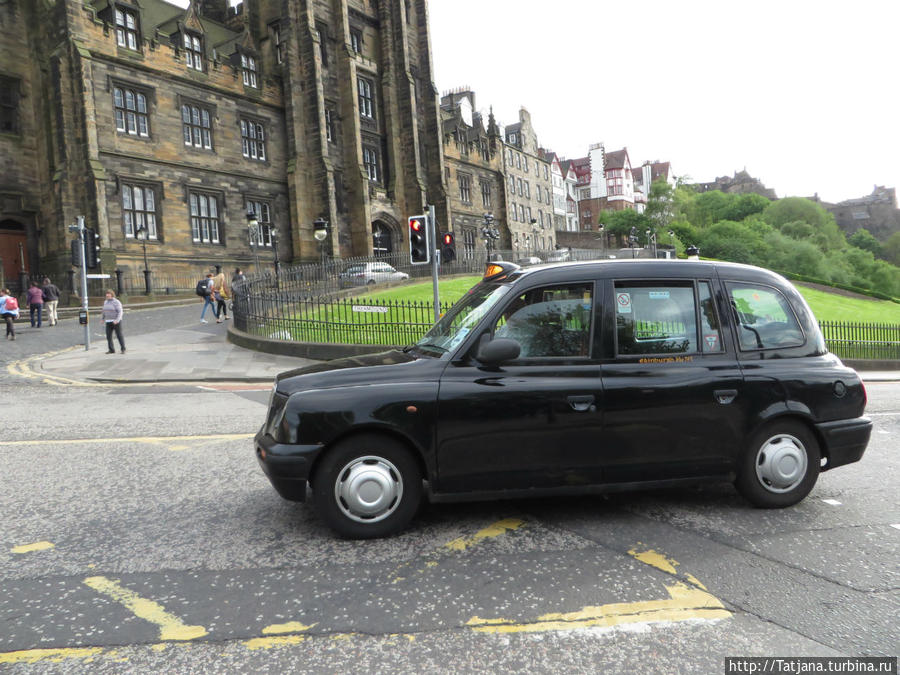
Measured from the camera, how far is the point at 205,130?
111 feet

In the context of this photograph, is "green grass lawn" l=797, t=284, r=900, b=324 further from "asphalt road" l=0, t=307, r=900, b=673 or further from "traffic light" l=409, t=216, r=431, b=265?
"asphalt road" l=0, t=307, r=900, b=673

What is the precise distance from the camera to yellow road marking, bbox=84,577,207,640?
8.74 ft

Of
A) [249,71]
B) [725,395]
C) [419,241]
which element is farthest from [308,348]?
[249,71]

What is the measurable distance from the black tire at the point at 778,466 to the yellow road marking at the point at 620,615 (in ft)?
4.90

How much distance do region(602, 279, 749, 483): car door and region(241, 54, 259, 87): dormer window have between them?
3778 centimetres

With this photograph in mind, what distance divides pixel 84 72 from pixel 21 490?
29.6 m

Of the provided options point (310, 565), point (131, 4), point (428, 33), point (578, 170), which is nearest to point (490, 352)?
point (310, 565)

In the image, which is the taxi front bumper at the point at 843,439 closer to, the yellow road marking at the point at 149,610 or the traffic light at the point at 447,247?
the yellow road marking at the point at 149,610

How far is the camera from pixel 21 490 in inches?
189

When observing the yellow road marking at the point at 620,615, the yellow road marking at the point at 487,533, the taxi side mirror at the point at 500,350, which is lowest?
the yellow road marking at the point at 620,615

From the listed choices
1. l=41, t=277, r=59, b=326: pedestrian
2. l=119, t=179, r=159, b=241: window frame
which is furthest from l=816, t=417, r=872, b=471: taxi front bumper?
l=119, t=179, r=159, b=241: window frame

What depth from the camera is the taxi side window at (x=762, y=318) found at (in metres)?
4.35

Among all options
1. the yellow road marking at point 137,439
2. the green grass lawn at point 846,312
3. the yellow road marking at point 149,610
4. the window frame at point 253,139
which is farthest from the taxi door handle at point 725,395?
the window frame at point 253,139

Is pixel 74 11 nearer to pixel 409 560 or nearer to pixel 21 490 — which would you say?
pixel 21 490
